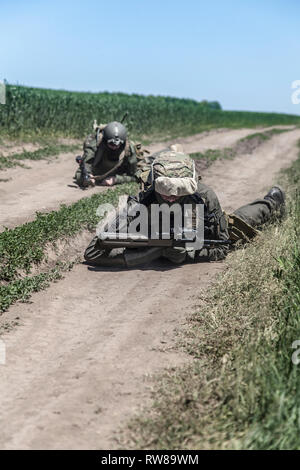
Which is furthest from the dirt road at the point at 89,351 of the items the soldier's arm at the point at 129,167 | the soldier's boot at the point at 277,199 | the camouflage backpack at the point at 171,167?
the soldier's arm at the point at 129,167

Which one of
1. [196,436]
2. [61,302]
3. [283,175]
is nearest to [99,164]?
[283,175]

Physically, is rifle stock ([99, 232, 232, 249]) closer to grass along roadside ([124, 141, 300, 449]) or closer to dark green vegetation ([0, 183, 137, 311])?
dark green vegetation ([0, 183, 137, 311])

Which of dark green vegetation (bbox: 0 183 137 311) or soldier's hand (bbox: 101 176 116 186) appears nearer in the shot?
A: dark green vegetation (bbox: 0 183 137 311)

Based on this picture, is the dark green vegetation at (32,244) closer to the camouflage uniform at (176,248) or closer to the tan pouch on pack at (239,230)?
the camouflage uniform at (176,248)

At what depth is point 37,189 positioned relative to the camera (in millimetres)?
12945

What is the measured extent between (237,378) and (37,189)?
918 cm

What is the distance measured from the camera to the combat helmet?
12.9 metres

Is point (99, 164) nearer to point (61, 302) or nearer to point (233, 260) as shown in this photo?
point (233, 260)

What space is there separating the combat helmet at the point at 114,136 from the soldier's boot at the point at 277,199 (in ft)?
12.7

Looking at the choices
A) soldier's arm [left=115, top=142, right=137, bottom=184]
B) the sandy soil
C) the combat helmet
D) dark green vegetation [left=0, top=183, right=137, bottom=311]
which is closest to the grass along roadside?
dark green vegetation [left=0, top=183, right=137, bottom=311]

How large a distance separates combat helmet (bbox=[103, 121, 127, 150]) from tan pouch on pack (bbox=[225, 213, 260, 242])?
4624mm

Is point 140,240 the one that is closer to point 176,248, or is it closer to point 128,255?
point 128,255

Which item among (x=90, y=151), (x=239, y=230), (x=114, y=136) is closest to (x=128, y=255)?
(x=239, y=230)

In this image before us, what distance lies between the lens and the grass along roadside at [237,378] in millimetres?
4043
